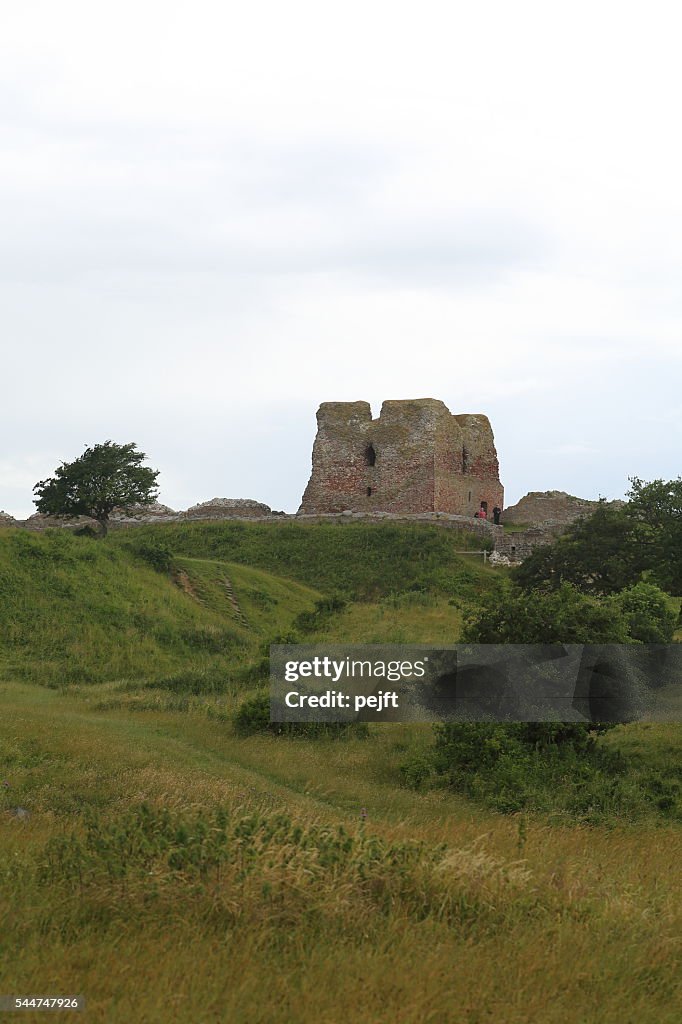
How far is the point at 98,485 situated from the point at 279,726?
2119 centimetres

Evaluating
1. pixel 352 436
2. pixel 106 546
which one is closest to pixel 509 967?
pixel 106 546

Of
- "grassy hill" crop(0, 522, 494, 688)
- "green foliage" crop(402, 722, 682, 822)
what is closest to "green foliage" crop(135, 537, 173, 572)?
"grassy hill" crop(0, 522, 494, 688)

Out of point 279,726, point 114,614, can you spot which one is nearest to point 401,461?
point 114,614

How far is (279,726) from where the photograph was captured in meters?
15.4

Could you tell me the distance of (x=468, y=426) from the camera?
147ft

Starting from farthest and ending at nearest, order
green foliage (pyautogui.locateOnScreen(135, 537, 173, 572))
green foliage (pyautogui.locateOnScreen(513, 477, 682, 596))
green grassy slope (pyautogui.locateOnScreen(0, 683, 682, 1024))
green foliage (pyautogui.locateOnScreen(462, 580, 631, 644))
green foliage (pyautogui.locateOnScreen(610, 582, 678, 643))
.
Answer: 1. green foliage (pyautogui.locateOnScreen(135, 537, 173, 572))
2. green foliage (pyautogui.locateOnScreen(513, 477, 682, 596))
3. green foliage (pyautogui.locateOnScreen(610, 582, 678, 643))
4. green foliage (pyautogui.locateOnScreen(462, 580, 631, 644))
5. green grassy slope (pyautogui.locateOnScreen(0, 683, 682, 1024))

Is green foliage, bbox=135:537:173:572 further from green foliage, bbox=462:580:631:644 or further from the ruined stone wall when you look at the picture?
the ruined stone wall

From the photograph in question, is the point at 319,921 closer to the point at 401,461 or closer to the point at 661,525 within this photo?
the point at 661,525

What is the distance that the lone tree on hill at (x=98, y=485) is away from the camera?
114 ft

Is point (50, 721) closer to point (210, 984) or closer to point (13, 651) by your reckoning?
point (13, 651)

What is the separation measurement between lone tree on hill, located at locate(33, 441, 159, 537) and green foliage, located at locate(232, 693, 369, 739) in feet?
65.7

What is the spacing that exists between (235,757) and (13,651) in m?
9.23

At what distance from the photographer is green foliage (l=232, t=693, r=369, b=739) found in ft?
50.0

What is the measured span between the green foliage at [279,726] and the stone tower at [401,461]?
25813 mm
